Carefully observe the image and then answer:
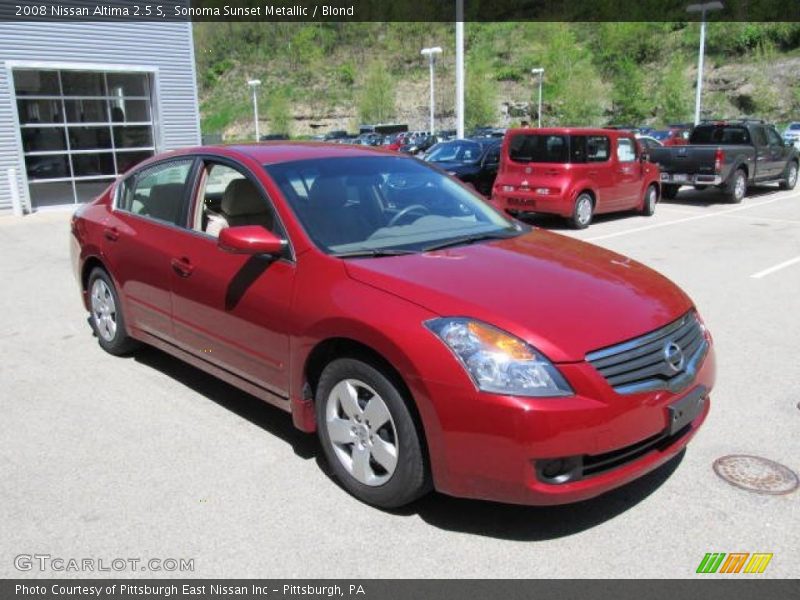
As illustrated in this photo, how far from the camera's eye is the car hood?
3.01 meters

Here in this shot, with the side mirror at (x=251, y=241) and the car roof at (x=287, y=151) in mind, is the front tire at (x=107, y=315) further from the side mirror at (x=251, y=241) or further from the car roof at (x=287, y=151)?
the side mirror at (x=251, y=241)

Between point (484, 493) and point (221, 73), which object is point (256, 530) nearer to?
point (484, 493)

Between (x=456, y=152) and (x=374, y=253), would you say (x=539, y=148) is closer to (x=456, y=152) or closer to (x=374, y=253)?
(x=456, y=152)

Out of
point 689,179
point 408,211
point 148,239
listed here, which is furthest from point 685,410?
point 689,179

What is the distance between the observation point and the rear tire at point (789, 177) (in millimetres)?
18734

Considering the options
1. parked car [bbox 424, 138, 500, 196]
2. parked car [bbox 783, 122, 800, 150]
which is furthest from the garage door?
parked car [bbox 783, 122, 800, 150]

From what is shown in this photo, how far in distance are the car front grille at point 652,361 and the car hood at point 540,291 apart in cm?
4

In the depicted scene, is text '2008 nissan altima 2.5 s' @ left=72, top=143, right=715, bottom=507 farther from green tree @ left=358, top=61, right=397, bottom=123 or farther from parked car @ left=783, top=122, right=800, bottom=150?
green tree @ left=358, top=61, right=397, bottom=123

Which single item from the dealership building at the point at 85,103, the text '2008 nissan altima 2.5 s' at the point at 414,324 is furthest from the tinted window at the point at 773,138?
the text '2008 nissan altima 2.5 s' at the point at 414,324

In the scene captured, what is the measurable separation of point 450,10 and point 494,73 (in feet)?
121

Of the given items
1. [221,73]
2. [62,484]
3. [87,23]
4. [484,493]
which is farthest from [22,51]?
[221,73]

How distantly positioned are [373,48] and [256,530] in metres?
103

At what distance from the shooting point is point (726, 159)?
1586cm

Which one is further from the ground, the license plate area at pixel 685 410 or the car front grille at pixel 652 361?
the car front grille at pixel 652 361
